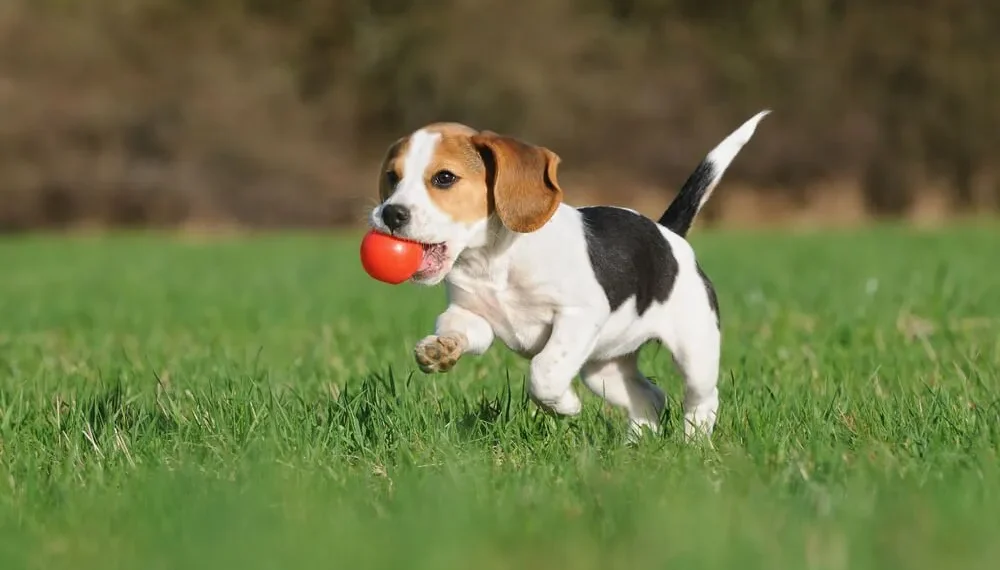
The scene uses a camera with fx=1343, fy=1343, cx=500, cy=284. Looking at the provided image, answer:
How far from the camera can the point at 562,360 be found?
15.0 feet

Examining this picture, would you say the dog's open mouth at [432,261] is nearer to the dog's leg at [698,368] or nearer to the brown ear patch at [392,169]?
the brown ear patch at [392,169]

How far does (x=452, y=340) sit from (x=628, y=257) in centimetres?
85

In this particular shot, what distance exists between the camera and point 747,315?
937 cm

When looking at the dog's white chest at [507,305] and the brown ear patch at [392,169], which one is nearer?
the brown ear patch at [392,169]

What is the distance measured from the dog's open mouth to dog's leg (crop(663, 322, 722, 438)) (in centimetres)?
105

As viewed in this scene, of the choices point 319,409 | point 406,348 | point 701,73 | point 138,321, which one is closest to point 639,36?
point 701,73

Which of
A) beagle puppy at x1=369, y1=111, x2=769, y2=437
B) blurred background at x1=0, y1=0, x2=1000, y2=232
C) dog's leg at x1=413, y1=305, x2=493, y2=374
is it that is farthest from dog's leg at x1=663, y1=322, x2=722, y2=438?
blurred background at x1=0, y1=0, x2=1000, y2=232

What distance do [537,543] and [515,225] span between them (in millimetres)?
1672

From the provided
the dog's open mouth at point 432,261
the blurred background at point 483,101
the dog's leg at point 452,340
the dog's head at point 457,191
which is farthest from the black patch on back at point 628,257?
the blurred background at point 483,101

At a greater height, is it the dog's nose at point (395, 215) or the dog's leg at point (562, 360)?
the dog's nose at point (395, 215)

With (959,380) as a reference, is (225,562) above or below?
above

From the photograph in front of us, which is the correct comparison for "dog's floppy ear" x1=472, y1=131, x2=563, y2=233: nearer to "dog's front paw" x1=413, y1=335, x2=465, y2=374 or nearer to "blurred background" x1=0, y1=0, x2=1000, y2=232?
"dog's front paw" x1=413, y1=335, x2=465, y2=374

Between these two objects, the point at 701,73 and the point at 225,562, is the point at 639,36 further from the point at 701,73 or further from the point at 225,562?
the point at 225,562

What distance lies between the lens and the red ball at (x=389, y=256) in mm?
4426
